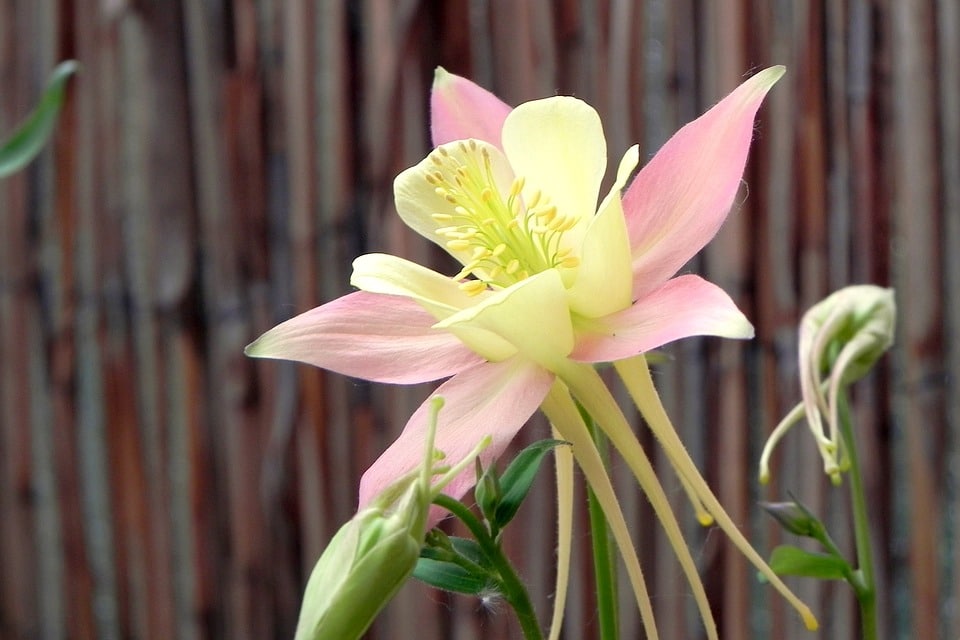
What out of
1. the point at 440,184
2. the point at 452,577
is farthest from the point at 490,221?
the point at 452,577

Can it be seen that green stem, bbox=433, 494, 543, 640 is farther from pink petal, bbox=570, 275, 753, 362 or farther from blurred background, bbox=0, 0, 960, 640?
blurred background, bbox=0, 0, 960, 640

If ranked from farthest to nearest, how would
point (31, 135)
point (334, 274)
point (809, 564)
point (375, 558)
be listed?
point (334, 274) → point (31, 135) → point (809, 564) → point (375, 558)

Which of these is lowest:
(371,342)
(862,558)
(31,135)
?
(862,558)

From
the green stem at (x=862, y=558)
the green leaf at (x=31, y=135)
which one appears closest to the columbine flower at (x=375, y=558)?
the green stem at (x=862, y=558)

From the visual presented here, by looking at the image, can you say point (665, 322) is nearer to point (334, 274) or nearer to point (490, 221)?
point (490, 221)

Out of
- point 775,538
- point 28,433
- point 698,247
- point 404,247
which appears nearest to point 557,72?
point 404,247

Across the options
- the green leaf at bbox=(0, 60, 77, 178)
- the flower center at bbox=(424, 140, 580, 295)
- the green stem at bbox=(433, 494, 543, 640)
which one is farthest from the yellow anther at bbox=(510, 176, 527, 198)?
the green leaf at bbox=(0, 60, 77, 178)

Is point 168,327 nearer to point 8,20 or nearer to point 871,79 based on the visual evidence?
point 8,20
